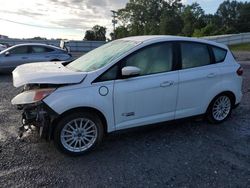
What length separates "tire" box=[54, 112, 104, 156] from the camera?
4699 mm

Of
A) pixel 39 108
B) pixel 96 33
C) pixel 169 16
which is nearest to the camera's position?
pixel 39 108

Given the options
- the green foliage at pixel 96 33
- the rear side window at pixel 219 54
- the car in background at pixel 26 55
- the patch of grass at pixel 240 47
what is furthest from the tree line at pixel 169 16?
the rear side window at pixel 219 54

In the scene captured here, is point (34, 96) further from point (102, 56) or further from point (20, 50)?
point (20, 50)

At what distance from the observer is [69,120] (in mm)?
4699

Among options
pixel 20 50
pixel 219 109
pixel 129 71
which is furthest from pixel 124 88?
pixel 20 50

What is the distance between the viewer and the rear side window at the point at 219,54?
6.13 metres

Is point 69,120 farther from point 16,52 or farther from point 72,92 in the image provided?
point 16,52

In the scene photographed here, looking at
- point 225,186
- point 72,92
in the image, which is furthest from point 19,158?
point 225,186

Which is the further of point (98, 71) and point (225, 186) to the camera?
point (98, 71)

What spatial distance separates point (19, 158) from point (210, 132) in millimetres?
3258

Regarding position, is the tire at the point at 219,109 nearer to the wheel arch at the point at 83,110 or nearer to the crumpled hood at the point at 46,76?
the wheel arch at the point at 83,110

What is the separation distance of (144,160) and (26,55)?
10.7 meters

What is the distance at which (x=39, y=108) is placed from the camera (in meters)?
4.59

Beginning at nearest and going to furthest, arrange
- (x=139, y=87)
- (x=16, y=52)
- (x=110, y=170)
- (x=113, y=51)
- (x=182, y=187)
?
(x=182, y=187)
(x=110, y=170)
(x=139, y=87)
(x=113, y=51)
(x=16, y=52)
